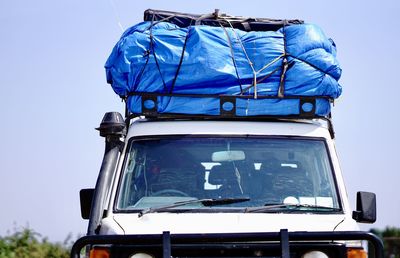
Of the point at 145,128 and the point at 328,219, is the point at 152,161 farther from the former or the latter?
the point at 328,219

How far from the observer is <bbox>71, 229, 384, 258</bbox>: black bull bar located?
6.53m

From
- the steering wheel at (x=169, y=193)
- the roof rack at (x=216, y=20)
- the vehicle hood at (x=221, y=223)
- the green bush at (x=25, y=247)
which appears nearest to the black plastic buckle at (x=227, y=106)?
the steering wheel at (x=169, y=193)

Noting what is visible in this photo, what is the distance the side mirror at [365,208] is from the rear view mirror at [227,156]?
98cm

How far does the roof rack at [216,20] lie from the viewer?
909cm

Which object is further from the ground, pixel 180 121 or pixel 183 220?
pixel 180 121

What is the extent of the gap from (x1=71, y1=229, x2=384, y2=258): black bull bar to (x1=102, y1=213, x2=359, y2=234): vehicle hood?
0.76 feet

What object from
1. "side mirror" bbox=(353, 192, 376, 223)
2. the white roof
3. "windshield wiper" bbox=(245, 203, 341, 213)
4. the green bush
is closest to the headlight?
"windshield wiper" bbox=(245, 203, 341, 213)

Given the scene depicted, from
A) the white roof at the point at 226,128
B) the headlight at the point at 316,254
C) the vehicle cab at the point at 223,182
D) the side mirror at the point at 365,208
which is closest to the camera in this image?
the headlight at the point at 316,254

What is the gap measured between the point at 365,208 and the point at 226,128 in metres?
1.29

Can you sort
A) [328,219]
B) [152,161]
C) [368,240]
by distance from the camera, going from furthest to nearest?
[152,161] → [328,219] → [368,240]

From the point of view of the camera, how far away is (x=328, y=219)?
7211 millimetres

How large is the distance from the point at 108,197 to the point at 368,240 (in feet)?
6.72

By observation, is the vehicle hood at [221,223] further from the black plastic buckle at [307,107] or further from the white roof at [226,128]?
the black plastic buckle at [307,107]

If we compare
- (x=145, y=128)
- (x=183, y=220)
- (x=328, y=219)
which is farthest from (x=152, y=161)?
(x=328, y=219)
